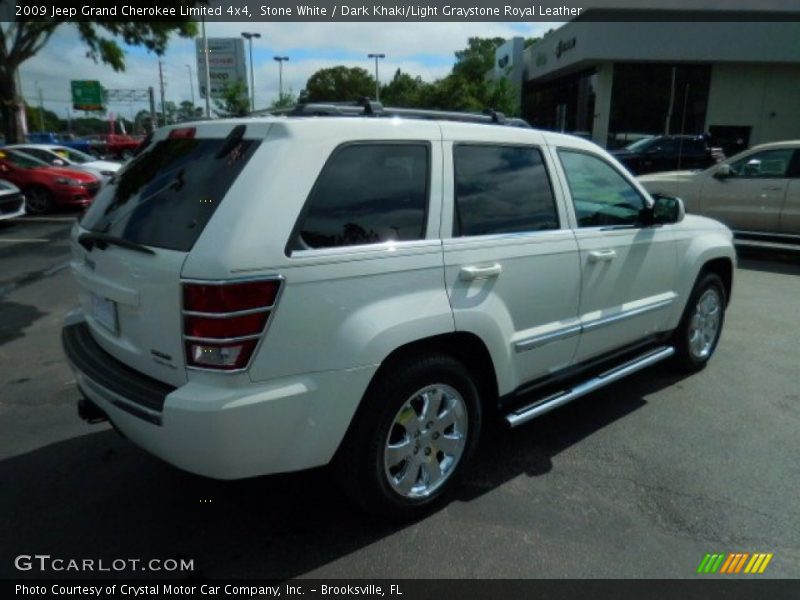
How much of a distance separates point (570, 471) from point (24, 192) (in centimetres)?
1450

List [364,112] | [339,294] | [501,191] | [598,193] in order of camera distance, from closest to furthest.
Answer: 1. [339,294]
2. [364,112]
3. [501,191]
4. [598,193]

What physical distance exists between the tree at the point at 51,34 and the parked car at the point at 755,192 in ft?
55.9

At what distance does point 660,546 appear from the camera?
8.99 feet

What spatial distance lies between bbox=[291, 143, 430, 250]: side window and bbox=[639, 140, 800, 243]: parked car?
8747mm

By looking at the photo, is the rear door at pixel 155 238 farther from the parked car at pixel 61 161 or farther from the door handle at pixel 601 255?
the parked car at pixel 61 161

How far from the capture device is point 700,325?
15.7 feet

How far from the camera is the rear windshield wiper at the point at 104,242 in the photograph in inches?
97.6

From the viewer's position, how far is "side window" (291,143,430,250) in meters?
2.45

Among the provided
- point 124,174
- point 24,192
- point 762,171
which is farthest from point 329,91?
point 124,174

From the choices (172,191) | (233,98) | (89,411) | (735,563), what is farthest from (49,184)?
(233,98)

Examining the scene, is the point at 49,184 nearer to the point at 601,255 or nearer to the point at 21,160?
the point at 21,160

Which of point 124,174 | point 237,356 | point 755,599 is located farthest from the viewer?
point 124,174

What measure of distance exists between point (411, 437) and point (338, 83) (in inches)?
3002

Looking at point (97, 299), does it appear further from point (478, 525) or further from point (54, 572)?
point (478, 525)
